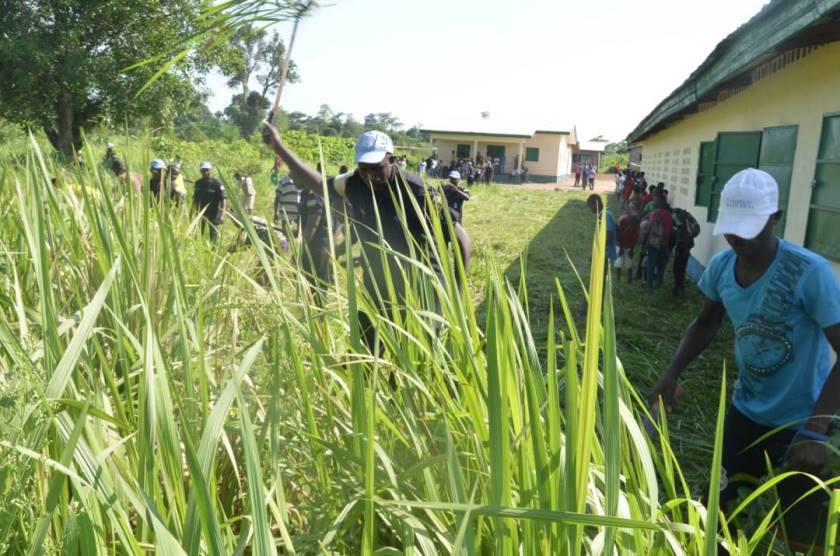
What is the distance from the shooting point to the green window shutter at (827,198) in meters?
4.21

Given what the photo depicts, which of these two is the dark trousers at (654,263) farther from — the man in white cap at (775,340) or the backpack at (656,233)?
the man in white cap at (775,340)

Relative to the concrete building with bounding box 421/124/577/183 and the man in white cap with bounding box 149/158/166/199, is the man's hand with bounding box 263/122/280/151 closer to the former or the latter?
the man in white cap with bounding box 149/158/166/199

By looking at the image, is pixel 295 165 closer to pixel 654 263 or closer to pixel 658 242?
pixel 658 242

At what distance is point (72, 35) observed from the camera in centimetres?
1332

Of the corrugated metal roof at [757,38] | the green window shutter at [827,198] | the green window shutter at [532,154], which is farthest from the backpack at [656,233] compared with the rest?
the green window shutter at [532,154]

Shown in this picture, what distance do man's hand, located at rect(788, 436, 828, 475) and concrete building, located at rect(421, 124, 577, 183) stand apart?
32.1m

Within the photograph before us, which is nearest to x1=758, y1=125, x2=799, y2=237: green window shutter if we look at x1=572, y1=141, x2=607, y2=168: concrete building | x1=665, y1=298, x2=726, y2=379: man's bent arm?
x1=665, y1=298, x2=726, y2=379: man's bent arm

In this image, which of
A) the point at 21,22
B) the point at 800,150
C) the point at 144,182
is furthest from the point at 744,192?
the point at 21,22

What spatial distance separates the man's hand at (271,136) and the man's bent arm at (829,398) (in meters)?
1.97

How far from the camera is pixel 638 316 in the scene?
22.7 ft

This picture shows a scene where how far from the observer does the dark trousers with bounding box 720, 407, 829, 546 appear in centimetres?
186

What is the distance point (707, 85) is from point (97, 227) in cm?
549

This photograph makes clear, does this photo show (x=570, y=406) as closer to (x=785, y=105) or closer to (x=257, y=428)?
(x=257, y=428)

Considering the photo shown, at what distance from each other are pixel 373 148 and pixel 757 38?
287cm
